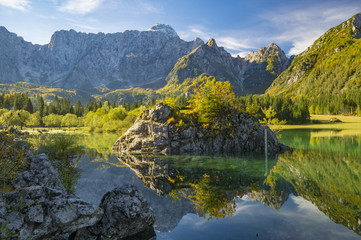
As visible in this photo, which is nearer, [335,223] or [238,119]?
[335,223]

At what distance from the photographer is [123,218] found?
11.4 meters

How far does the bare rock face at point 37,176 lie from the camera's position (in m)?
13.0

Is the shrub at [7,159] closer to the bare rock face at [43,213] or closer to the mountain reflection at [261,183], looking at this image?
the bare rock face at [43,213]

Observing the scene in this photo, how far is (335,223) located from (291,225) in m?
2.69

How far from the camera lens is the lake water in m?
12.6

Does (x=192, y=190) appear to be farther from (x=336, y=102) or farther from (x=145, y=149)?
(x=336, y=102)

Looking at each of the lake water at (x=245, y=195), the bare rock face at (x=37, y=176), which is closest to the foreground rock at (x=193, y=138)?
the lake water at (x=245, y=195)

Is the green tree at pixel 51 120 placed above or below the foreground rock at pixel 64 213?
below

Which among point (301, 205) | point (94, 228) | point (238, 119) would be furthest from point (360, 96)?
point (94, 228)

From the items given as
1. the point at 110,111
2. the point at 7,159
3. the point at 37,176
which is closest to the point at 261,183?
the point at 37,176

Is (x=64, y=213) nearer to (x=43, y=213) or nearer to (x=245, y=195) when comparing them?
(x=43, y=213)

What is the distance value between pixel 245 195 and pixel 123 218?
10.8m

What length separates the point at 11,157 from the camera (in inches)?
437

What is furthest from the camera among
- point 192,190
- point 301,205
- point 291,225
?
point 192,190
